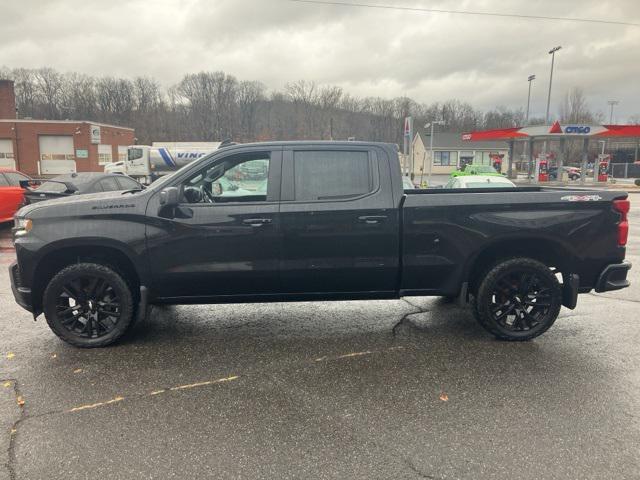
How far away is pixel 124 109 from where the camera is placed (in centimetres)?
9412

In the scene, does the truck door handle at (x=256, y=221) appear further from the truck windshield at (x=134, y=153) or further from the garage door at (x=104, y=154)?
the garage door at (x=104, y=154)

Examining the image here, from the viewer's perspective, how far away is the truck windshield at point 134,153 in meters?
37.6

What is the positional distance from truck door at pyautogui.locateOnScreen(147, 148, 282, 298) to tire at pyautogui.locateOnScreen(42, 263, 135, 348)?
38cm

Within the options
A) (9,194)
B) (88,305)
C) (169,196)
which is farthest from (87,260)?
(9,194)

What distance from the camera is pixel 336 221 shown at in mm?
4438

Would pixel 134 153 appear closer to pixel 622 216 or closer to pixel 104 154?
pixel 104 154

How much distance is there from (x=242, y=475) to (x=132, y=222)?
8.53 ft

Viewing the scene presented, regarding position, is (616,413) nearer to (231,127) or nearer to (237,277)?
(237,277)

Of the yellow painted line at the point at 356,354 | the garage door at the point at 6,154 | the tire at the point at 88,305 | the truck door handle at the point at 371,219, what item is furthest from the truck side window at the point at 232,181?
the garage door at the point at 6,154

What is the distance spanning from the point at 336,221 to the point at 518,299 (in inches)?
79.7

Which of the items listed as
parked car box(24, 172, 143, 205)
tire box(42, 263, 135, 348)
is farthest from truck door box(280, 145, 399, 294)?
parked car box(24, 172, 143, 205)

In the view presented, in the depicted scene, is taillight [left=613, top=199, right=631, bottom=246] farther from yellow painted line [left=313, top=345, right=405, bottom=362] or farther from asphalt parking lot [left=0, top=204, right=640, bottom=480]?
yellow painted line [left=313, top=345, right=405, bottom=362]

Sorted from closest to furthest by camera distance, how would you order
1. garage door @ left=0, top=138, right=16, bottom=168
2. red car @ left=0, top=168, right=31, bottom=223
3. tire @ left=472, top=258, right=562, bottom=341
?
tire @ left=472, top=258, right=562, bottom=341, red car @ left=0, top=168, right=31, bottom=223, garage door @ left=0, top=138, right=16, bottom=168

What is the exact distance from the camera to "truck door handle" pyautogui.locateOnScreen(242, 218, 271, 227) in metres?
4.38
